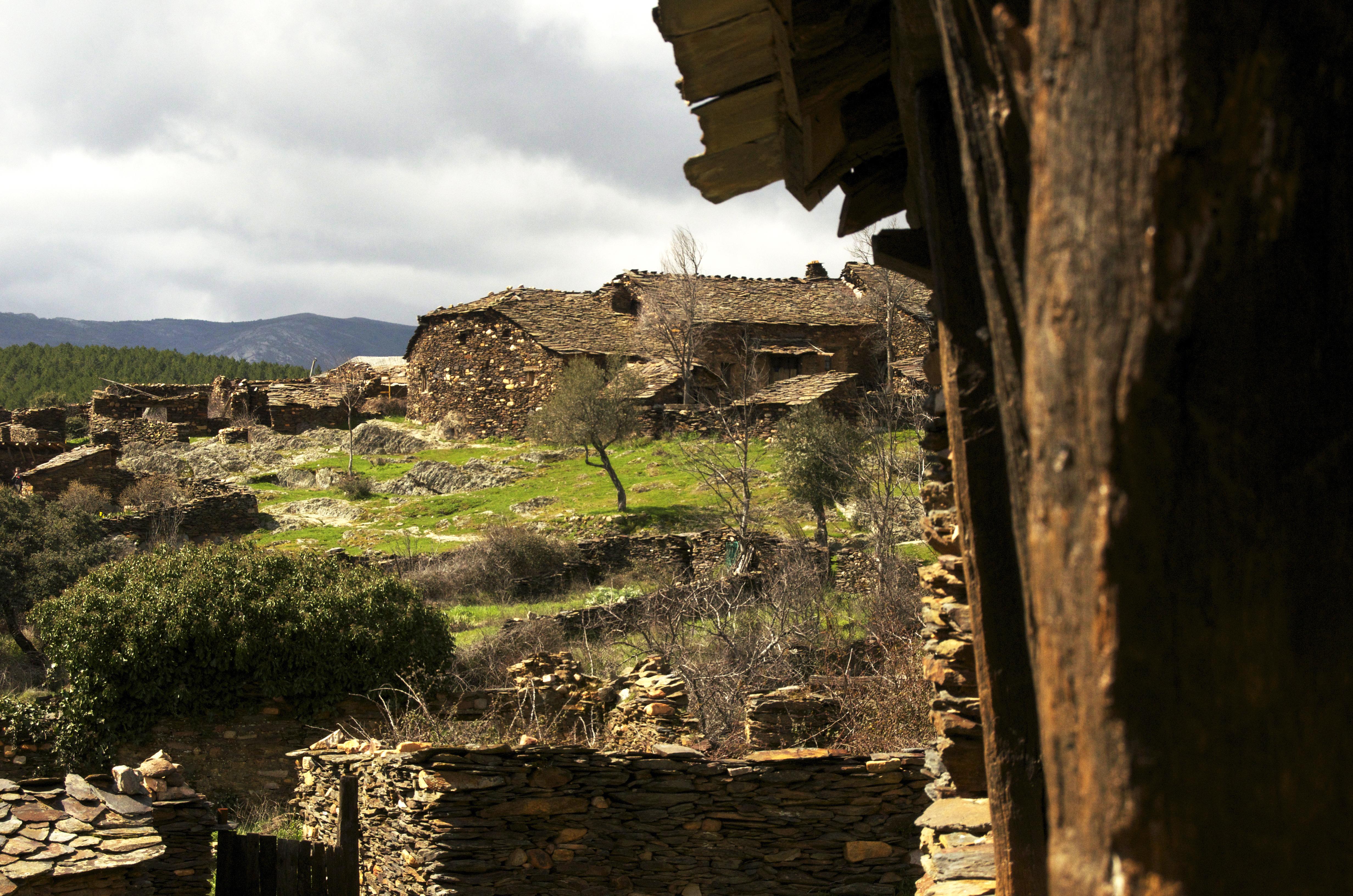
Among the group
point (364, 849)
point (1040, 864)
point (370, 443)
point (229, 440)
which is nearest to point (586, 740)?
point (364, 849)

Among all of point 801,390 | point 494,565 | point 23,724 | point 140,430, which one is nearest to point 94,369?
point 140,430

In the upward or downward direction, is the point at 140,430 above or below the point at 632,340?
below

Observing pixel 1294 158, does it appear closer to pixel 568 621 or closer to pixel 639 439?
pixel 568 621

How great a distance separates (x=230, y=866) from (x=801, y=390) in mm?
23097

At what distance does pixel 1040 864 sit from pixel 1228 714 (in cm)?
122

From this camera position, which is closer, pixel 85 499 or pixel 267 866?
pixel 267 866

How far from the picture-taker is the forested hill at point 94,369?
52.7 metres

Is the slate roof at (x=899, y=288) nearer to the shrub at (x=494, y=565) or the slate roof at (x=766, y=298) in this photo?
the slate roof at (x=766, y=298)

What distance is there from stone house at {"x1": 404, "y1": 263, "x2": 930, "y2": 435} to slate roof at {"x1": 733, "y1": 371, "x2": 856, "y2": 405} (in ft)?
3.05

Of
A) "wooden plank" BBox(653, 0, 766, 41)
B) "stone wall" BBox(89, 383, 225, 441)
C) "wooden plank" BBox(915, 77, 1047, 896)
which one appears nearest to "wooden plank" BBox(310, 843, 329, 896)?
"wooden plank" BBox(915, 77, 1047, 896)

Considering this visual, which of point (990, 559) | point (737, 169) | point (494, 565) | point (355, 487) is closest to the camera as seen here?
point (990, 559)

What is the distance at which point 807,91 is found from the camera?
3.29m

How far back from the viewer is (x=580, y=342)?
112ft

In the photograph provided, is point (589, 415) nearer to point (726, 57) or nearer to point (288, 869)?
point (288, 869)
